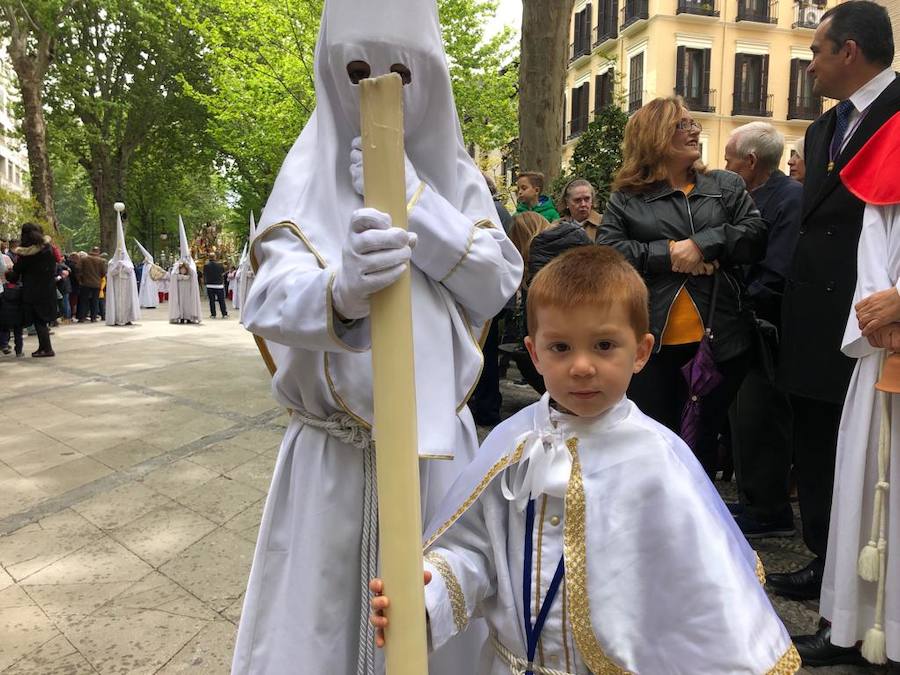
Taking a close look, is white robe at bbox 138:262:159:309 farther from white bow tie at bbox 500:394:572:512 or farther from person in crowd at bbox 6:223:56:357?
white bow tie at bbox 500:394:572:512

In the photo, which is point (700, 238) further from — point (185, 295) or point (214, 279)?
point (214, 279)

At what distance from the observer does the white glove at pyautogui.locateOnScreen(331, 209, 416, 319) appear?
3.71ft

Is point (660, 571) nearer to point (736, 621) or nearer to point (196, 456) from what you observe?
point (736, 621)

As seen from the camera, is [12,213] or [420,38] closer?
[420,38]

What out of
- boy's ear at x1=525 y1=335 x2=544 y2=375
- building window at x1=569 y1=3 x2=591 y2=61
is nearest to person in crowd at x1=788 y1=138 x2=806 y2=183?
boy's ear at x1=525 y1=335 x2=544 y2=375

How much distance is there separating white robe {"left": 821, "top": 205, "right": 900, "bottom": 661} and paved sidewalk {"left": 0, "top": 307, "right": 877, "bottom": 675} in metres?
0.31

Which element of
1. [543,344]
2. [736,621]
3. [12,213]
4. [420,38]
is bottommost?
[736,621]

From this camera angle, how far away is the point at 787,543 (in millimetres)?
3396

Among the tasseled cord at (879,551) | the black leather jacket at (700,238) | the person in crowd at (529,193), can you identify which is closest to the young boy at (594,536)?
the tasseled cord at (879,551)

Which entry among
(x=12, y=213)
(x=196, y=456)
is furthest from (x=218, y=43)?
(x=196, y=456)

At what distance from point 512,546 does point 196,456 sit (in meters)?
4.14

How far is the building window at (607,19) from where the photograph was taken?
27.9 metres

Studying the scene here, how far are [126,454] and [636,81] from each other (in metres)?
26.5

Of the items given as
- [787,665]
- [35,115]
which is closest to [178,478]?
[787,665]
